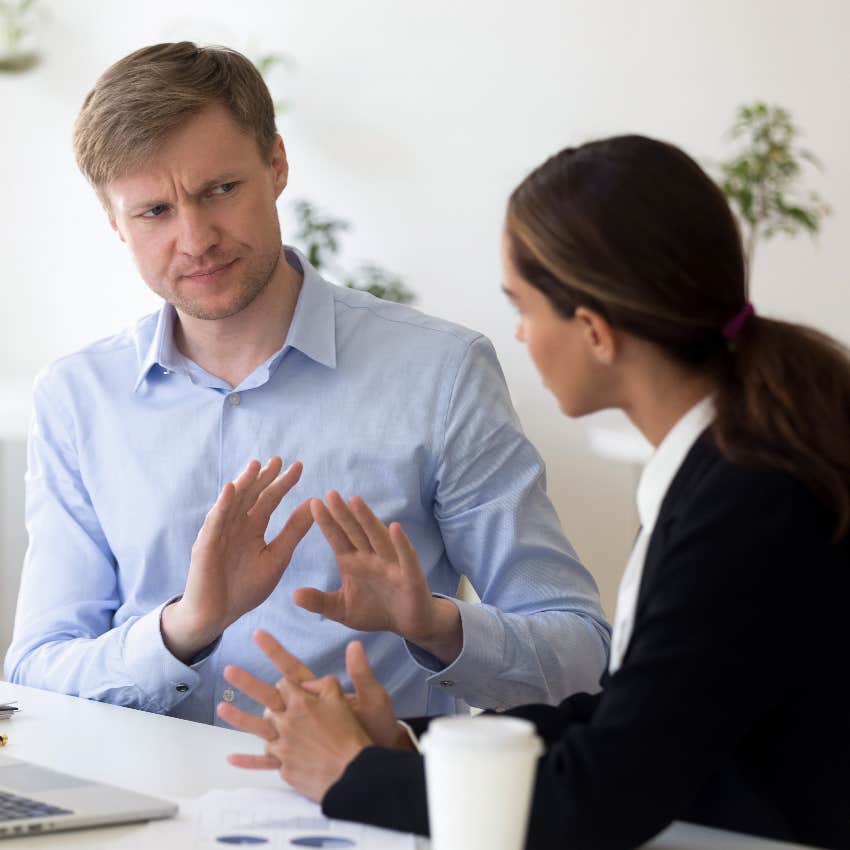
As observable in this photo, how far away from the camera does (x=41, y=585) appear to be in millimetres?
1985

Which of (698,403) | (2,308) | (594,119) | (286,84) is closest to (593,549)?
(594,119)

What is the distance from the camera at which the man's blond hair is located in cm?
188

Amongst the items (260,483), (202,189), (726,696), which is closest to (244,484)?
(260,483)

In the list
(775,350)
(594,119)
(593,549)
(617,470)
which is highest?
(594,119)

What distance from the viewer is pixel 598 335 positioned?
3.95 feet

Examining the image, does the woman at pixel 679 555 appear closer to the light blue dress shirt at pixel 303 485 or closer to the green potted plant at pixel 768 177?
the light blue dress shirt at pixel 303 485

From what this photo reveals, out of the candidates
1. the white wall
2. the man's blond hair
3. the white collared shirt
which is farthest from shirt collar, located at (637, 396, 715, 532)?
the white wall

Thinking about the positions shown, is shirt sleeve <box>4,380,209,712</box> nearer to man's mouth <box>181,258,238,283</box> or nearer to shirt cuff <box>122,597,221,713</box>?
shirt cuff <box>122,597,221,713</box>

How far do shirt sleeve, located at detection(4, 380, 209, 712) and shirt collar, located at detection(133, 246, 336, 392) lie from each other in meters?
0.18

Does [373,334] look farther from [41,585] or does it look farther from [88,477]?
[41,585]

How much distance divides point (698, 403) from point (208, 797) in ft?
1.88

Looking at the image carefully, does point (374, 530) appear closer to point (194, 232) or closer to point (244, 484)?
point (244, 484)

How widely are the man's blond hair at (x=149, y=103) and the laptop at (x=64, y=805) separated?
0.94 m

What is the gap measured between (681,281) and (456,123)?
134 inches
